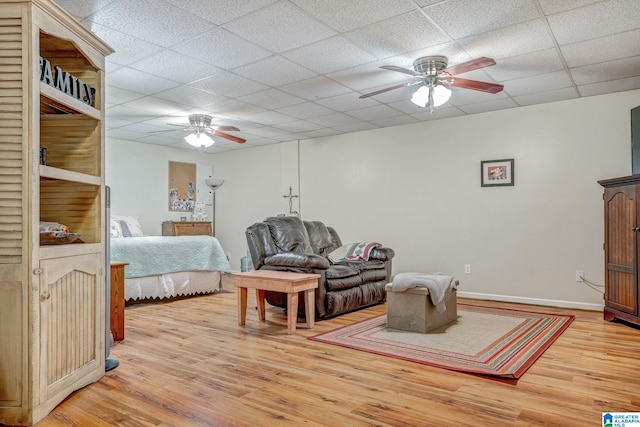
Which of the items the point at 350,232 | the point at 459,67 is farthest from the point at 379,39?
the point at 350,232

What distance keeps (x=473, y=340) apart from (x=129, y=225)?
5.06 metres

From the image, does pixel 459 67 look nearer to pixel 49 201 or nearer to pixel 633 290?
pixel 633 290

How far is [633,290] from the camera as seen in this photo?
12.3ft

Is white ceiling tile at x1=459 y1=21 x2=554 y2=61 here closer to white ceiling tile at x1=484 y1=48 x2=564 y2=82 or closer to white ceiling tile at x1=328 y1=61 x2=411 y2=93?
white ceiling tile at x1=484 y1=48 x2=564 y2=82

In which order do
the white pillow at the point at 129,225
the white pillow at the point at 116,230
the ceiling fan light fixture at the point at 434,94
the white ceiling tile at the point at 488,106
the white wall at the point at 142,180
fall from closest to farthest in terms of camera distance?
the ceiling fan light fixture at the point at 434,94
the white ceiling tile at the point at 488,106
the white pillow at the point at 116,230
the white pillow at the point at 129,225
the white wall at the point at 142,180

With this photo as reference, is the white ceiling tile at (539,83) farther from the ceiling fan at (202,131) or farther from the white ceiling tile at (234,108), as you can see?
the ceiling fan at (202,131)

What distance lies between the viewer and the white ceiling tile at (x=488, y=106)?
16.2 feet

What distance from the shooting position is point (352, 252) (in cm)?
519

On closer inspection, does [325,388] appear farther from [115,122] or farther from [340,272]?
[115,122]

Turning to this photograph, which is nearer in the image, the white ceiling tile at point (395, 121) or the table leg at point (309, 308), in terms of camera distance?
the table leg at point (309, 308)

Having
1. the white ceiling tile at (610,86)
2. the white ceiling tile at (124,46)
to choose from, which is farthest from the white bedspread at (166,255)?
the white ceiling tile at (610,86)

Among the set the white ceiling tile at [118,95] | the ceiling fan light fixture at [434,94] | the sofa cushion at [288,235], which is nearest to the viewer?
the ceiling fan light fixture at [434,94]

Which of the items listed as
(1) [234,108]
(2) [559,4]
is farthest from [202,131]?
(2) [559,4]

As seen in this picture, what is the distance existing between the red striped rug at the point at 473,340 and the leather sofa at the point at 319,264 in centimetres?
37
